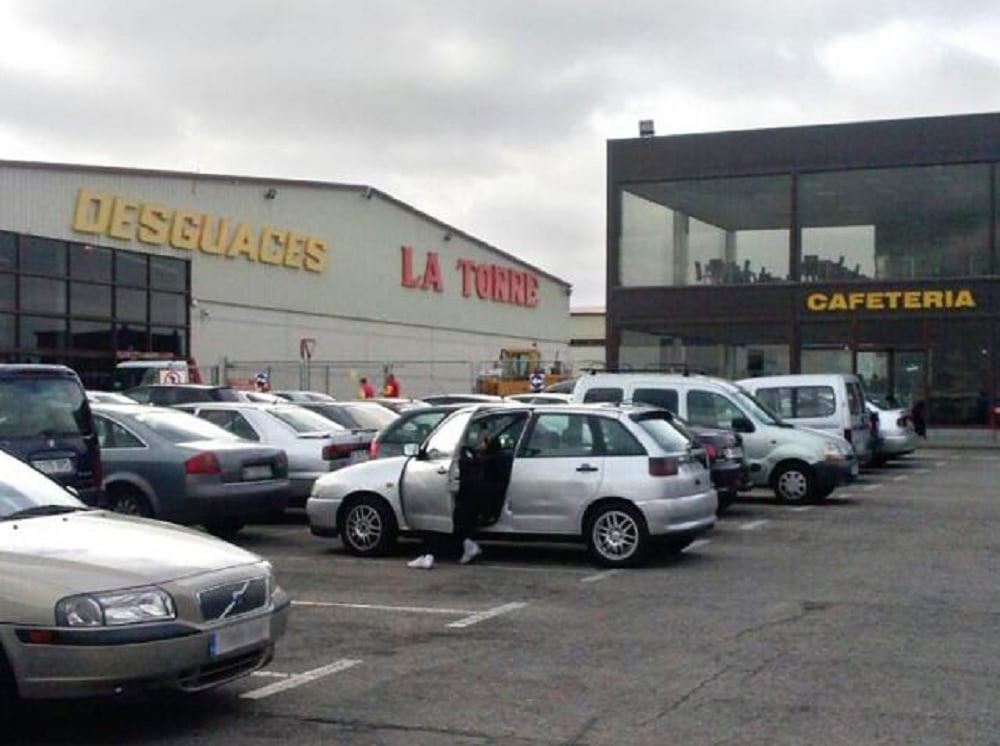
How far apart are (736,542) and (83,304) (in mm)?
27617

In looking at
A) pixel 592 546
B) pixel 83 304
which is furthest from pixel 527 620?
pixel 83 304

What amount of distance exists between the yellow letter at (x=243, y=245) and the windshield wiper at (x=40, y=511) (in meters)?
36.7

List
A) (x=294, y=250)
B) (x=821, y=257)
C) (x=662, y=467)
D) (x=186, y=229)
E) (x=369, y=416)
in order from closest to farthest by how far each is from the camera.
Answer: (x=662, y=467) → (x=369, y=416) → (x=821, y=257) → (x=186, y=229) → (x=294, y=250)

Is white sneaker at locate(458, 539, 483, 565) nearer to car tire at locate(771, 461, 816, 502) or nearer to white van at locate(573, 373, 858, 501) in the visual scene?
white van at locate(573, 373, 858, 501)

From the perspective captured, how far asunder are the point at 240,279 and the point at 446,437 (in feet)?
106

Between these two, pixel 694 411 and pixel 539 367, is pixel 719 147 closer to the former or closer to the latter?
pixel 539 367

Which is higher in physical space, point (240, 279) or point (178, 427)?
point (240, 279)

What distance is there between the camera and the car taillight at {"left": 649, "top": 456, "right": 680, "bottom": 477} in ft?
42.4

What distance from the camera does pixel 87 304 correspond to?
38750mm

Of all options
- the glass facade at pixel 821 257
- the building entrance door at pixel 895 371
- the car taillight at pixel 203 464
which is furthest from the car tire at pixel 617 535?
the building entrance door at pixel 895 371

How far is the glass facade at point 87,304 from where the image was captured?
36156mm

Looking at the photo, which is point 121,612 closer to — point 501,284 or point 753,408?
point 753,408

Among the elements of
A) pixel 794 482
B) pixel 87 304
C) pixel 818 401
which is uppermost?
pixel 87 304

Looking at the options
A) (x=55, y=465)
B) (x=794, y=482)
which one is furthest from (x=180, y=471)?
(x=794, y=482)
